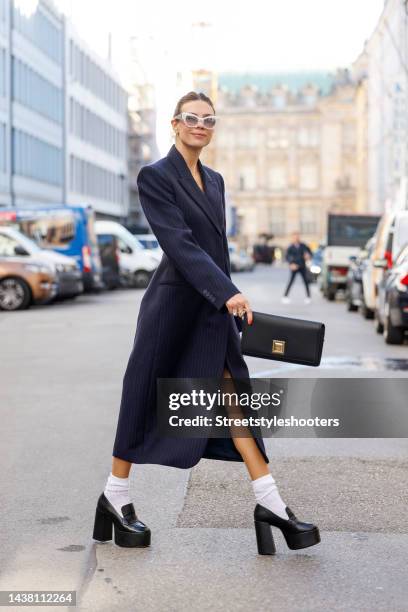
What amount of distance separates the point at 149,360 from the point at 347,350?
38.6ft

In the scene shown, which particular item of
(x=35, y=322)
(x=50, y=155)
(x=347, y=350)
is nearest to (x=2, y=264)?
(x=35, y=322)

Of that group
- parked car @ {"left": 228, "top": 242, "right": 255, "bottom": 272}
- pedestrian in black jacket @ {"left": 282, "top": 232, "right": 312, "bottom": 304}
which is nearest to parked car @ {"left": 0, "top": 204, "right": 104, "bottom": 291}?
pedestrian in black jacket @ {"left": 282, "top": 232, "right": 312, "bottom": 304}

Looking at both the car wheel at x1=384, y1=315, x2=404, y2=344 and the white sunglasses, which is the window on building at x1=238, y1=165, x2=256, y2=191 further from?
the white sunglasses

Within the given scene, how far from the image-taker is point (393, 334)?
18.0 meters

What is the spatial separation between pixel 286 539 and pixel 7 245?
23.2m

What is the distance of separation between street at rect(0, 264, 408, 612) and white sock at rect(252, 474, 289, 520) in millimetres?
178

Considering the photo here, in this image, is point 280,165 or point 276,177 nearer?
point 280,165

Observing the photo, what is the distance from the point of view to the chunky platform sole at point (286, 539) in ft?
17.4

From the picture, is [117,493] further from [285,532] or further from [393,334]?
[393,334]

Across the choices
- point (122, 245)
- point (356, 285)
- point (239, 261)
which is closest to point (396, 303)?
point (356, 285)

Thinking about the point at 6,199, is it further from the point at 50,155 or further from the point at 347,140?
the point at 347,140

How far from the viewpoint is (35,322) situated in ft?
75.9

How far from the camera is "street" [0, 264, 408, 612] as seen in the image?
4.77 meters

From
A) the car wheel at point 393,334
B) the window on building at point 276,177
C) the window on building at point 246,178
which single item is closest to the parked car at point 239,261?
the car wheel at point 393,334
